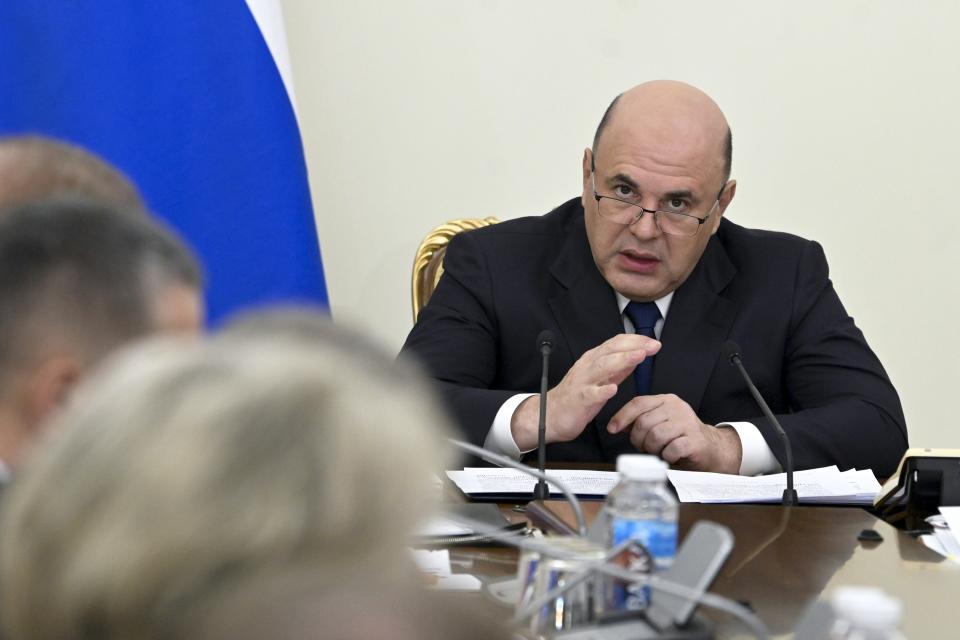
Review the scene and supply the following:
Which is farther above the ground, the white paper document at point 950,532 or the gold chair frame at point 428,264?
the gold chair frame at point 428,264

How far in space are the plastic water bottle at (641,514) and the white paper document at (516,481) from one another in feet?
2.30

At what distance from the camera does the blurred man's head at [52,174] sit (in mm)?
1398

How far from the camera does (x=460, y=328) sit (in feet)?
9.60

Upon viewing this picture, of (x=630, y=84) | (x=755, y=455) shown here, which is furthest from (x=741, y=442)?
(x=630, y=84)

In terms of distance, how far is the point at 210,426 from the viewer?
0.50m

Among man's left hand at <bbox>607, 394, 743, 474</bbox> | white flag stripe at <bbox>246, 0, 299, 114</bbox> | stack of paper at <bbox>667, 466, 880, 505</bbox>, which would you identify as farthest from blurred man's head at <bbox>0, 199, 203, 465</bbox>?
white flag stripe at <bbox>246, 0, 299, 114</bbox>

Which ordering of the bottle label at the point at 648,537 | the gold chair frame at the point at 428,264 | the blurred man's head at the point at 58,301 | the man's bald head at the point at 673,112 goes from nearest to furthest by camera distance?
the blurred man's head at the point at 58,301 → the bottle label at the point at 648,537 → the man's bald head at the point at 673,112 → the gold chair frame at the point at 428,264

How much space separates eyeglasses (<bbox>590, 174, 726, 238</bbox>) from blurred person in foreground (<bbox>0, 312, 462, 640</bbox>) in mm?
2381

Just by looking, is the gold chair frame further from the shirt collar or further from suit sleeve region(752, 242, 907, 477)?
suit sleeve region(752, 242, 907, 477)

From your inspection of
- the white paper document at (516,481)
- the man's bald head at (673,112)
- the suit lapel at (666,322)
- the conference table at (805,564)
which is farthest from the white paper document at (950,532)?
the man's bald head at (673,112)

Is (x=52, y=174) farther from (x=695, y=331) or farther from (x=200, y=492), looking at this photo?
(x=695, y=331)

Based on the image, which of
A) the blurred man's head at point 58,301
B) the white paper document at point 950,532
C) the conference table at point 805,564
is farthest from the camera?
the white paper document at point 950,532

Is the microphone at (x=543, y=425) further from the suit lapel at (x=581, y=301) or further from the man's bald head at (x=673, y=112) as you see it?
the man's bald head at (x=673, y=112)

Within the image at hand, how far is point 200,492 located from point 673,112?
254 centimetres
